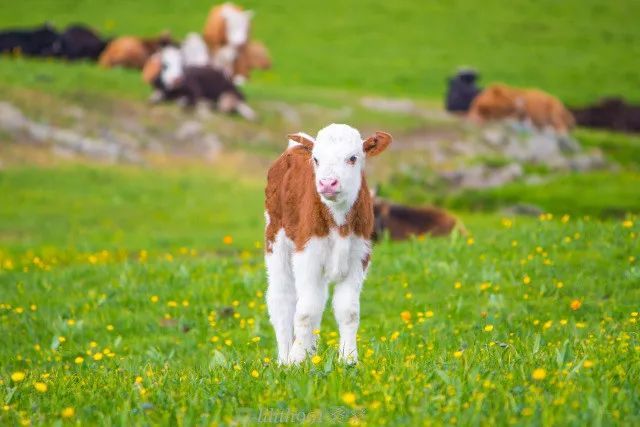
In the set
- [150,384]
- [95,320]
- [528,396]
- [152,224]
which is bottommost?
[152,224]

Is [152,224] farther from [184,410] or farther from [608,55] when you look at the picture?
[608,55]

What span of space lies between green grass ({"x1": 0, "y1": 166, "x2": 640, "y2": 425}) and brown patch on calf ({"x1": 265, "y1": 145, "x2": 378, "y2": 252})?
3.48 feet

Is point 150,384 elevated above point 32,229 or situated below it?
above

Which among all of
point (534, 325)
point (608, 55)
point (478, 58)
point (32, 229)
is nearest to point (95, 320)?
point (534, 325)

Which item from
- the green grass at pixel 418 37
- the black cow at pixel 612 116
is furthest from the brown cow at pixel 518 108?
the green grass at pixel 418 37

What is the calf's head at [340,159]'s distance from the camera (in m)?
8.00

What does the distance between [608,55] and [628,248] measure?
4585 cm

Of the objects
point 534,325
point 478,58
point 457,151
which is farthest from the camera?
point 478,58

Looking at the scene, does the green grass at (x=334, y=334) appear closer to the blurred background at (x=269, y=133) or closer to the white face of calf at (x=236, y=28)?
the blurred background at (x=269, y=133)

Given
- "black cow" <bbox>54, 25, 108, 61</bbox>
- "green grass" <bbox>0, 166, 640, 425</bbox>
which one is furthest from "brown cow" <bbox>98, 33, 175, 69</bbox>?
"green grass" <bbox>0, 166, 640, 425</bbox>

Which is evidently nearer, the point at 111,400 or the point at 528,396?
the point at 528,396

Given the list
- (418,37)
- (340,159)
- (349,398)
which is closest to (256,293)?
(340,159)

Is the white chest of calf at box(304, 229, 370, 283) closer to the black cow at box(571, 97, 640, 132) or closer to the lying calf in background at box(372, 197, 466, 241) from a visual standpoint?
the lying calf in background at box(372, 197, 466, 241)

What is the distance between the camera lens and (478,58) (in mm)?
54750
